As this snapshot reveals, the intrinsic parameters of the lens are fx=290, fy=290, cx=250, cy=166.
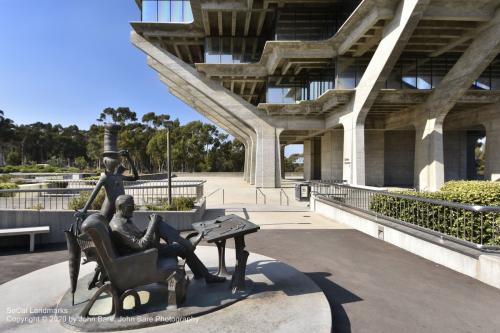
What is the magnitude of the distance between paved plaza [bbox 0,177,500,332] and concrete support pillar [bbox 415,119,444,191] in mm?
14445

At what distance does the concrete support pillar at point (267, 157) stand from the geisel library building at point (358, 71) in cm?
10

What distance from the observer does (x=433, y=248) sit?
672 centimetres

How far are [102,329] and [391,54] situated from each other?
62.6 ft

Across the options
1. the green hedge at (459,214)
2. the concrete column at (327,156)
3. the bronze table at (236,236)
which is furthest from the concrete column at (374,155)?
the bronze table at (236,236)

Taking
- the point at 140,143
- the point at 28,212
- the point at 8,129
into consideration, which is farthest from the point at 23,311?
the point at 8,129

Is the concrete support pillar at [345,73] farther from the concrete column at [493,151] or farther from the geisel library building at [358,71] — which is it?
the concrete column at [493,151]

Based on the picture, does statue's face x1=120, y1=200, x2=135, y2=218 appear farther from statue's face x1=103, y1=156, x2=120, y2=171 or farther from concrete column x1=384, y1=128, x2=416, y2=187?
concrete column x1=384, y1=128, x2=416, y2=187

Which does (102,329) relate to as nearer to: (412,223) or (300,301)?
(300,301)

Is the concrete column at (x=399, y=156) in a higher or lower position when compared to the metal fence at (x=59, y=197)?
higher

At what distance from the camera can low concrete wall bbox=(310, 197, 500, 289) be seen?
5426 millimetres

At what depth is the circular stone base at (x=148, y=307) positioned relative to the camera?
12.2 feet

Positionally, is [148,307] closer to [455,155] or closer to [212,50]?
[212,50]

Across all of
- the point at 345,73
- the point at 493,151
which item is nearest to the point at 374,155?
the point at 493,151

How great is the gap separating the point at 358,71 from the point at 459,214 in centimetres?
Answer: 1782
